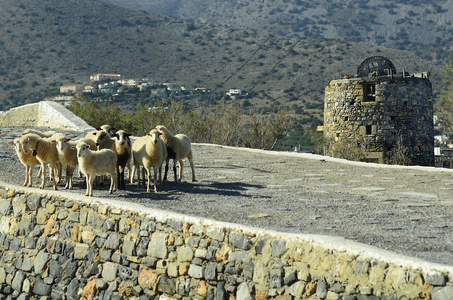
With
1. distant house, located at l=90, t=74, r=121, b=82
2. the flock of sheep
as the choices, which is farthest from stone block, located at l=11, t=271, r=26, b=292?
distant house, located at l=90, t=74, r=121, b=82

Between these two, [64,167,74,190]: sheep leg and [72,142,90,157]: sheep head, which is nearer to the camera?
[72,142,90,157]: sheep head

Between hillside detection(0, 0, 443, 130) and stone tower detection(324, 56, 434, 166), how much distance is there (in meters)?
34.8

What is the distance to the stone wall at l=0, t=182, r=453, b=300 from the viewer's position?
560 cm

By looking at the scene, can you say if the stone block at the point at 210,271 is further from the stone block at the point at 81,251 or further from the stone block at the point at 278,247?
the stone block at the point at 81,251

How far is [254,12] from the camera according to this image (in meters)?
158

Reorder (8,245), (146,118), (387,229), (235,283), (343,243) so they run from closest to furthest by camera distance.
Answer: (343,243)
(235,283)
(387,229)
(8,245)
(146,118)

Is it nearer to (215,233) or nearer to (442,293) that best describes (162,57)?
(215,233)

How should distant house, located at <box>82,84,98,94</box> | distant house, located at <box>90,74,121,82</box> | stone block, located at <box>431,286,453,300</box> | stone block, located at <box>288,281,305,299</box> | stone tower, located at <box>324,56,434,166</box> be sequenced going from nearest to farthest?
stone block, located at <box>431,286,453,300</box>, stone block, located at <box>288,281,305,299</box>, stone tower, located at <box>324,56,434,166</box>, distant house, located at <box>82,84,98,94</box>, distant house, located at <box>90,74,121,82</box>

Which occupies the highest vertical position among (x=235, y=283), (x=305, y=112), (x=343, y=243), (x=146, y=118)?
(x=305, y=112)

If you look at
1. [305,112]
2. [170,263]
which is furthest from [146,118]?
[305,112]

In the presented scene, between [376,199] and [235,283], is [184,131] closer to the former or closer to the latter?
Result: [376,199]

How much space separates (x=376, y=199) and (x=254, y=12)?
153m

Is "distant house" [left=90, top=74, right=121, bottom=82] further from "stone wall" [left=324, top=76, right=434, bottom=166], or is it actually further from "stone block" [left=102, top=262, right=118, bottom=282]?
"stone block" [left=102, top=262, right=118, bottom=282]

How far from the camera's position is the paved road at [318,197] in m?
6.91
